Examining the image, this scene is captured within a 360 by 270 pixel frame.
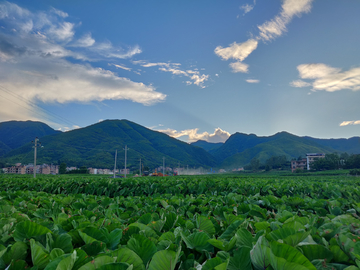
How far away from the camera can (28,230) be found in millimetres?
1187

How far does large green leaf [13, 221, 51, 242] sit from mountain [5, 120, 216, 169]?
11667 centimetres

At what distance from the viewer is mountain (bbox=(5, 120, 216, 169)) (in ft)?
372

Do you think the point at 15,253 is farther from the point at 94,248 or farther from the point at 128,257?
the point at 128,257

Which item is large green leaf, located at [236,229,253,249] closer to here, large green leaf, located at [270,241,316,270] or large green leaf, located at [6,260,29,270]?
large green leaf, located at [270,241,316,270]

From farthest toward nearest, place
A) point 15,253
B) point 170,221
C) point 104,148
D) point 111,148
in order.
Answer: point 111,148
point 104,148
point 170,221
point 15,253

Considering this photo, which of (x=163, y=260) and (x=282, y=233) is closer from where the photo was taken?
(x=163, y=260)

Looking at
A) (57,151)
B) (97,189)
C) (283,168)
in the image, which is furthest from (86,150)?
(97,189)

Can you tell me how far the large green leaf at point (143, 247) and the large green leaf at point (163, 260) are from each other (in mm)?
129

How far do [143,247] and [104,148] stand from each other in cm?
14107

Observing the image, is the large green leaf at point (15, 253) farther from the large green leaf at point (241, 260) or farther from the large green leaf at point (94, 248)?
the large green leaf at point (241, 260)

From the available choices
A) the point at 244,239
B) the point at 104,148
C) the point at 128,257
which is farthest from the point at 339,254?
the point at 104,148

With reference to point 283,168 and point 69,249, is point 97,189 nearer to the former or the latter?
point 69,249

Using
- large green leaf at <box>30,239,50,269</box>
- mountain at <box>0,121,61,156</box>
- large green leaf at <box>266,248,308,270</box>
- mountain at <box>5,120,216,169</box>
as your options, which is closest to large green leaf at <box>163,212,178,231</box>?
large green leaf at <box>30,239,50,269</box>

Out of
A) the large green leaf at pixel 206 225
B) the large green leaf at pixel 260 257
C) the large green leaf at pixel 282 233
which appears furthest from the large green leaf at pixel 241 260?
the large green leaf at pixel 206 225
